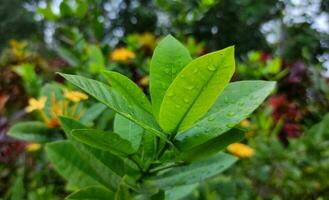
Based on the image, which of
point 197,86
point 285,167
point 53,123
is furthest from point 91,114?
point 285,167

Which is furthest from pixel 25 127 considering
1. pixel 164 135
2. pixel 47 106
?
pixel 164 135

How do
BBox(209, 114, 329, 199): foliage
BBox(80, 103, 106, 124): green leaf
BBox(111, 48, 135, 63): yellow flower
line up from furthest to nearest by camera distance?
BBox(111, 48, 135, 63): yellow flower → BBox(209, 114, 329, 199): foliage → BBox(80, 103, 106, 124): green leaf

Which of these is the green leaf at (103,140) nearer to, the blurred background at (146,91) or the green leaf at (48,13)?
the blurred background at (146,91)

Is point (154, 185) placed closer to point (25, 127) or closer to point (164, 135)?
point (164, 135)

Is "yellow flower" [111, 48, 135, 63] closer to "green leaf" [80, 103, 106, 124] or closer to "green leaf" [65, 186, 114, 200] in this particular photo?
"green leaf" [80, 103, 106, 124]

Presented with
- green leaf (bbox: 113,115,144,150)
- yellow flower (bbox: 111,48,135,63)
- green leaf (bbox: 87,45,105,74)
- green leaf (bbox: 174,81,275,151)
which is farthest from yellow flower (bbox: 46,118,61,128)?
yellow flower (bbox: 111,48,135,63)

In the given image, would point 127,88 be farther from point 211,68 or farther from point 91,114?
point 91,114
